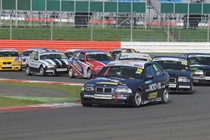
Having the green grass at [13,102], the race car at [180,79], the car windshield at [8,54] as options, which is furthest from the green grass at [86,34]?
the green grass at [13,102]

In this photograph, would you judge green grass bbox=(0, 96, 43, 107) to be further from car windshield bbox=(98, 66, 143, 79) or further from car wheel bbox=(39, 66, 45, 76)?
car wheel bbox=(39, 66, 45, 76)

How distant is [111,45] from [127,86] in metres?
32.9

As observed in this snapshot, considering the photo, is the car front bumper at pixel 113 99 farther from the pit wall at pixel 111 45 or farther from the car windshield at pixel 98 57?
the pit wall at pixel 111 45

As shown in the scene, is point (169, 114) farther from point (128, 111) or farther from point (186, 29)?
point (186, 29)

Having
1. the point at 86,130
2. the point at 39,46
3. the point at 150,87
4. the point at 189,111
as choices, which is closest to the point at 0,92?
the point at 150,87

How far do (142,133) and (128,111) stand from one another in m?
4.06

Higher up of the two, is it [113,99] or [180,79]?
[180,79]

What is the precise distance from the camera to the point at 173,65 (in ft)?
74.3

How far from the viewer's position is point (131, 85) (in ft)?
53.4

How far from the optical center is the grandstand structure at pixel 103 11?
56219 mm

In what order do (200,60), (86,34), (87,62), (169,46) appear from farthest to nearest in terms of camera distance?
1. (169,46)
2. (86,34)
3. (87,62)
4. (200,60)

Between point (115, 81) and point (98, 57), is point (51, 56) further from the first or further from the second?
point (115, 81)

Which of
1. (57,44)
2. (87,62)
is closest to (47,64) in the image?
(87,62)

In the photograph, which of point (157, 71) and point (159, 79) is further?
point (157, 71)
